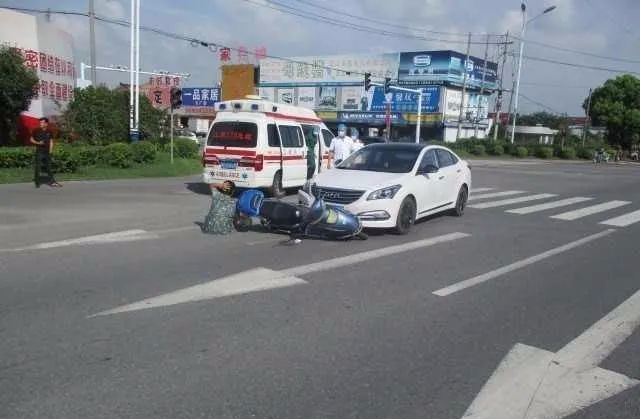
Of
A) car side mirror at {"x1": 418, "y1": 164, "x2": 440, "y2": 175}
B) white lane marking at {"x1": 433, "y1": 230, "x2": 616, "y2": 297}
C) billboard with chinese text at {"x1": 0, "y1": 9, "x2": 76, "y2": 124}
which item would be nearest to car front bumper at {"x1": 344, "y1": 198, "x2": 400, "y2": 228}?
car side mirror at {"x1": 418, "y1": 164, "x2": 440, "y2": 175}

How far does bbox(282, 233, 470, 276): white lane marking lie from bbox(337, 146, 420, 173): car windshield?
56.7 inches

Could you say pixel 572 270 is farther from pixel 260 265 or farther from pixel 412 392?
pixel 412 392

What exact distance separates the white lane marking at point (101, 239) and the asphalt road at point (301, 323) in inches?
2.7

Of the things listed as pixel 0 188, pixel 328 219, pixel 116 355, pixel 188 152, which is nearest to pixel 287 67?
pixel 188 152

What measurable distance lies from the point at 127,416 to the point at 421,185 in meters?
7.63

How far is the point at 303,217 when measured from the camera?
9039mm

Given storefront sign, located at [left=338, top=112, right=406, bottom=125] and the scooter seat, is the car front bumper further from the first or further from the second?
storefront sign, located at [left=338, top=112, right=406, bottom=125]

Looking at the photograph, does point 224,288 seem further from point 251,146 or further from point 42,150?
point 42,150

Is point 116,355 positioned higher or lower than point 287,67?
lower

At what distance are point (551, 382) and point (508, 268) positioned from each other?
3660 millimetres

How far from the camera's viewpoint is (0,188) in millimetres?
14117

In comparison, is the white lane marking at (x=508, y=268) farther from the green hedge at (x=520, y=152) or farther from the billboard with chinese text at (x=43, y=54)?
the green hedge at (x=520, y=152)

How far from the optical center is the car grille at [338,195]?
952 centimetres

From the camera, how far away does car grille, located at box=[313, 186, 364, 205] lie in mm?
9516
